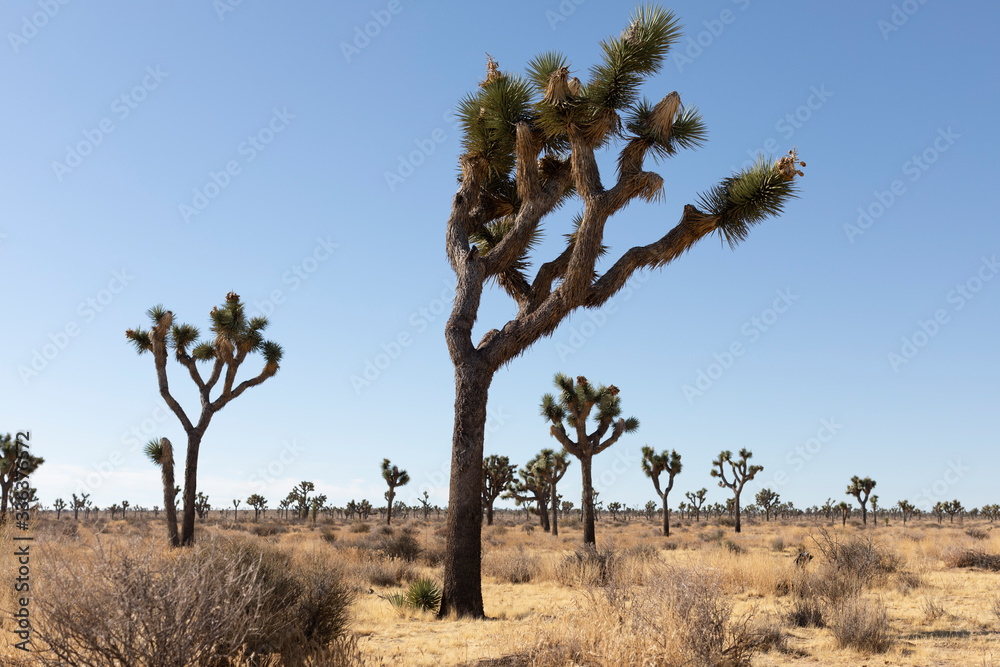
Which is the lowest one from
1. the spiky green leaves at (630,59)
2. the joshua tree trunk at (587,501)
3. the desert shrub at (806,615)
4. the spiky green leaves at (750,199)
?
the desert shrub at (806,615)

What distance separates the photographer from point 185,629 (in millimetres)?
4336

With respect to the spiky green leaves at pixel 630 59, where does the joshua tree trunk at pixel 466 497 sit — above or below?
below

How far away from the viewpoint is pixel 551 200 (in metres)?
11.4

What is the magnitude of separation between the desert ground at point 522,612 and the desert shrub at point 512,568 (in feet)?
0.82

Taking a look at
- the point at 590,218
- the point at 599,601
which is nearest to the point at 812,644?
the point at 599,601

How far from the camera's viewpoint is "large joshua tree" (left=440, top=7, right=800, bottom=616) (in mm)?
10320

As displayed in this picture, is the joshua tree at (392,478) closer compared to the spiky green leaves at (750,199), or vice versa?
the spiky green leaves at (750,199)

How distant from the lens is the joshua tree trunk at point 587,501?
68.4ft

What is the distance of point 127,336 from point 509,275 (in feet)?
47.6

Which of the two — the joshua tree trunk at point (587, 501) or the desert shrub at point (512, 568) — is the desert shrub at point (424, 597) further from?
the joshua tree trunk at point (587, 501)

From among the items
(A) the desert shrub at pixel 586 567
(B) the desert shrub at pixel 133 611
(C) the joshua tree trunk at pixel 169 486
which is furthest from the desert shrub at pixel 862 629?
(C) the joshua tree trunk at pixel 169 486

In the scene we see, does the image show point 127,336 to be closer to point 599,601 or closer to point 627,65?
point 627,65

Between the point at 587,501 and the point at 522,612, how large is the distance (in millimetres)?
10258

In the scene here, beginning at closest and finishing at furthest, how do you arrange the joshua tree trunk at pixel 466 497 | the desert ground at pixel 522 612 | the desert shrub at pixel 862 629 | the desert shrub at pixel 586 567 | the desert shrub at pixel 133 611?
the desert shrub at pixel 133 611, the desert ground at pixel 522 612, the desert shrub at pixel 862 629, the joshua tree trunk at pixel 466 497, the desert shrub at pixel 586 567
